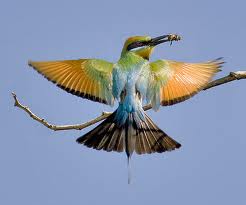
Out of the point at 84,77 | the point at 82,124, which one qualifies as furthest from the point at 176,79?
the point at 82,124

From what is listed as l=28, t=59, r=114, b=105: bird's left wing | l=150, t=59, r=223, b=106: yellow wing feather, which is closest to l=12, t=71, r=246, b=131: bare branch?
l=150, t=59, r=223, b=106: yellow wing feather

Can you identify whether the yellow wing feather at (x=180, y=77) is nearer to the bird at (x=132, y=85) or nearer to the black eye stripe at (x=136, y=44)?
the bird at (x=132, y=85)

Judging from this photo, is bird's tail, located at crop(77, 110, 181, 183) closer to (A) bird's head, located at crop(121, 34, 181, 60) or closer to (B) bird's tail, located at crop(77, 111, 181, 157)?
(B) bird's tail, located at crop(77, 111, 181, 157)

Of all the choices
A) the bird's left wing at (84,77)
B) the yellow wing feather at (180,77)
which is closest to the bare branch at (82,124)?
the yellow wing feather at (180,77)

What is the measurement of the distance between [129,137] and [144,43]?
778 mm

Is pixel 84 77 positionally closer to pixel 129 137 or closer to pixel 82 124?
pixel 82 124

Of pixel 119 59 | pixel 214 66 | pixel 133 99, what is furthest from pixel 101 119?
pixel 214 66

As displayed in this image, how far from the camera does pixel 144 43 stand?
391 centimetres

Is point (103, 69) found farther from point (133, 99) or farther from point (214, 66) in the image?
point (214, 66)

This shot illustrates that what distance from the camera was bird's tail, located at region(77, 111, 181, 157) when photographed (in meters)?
3.37

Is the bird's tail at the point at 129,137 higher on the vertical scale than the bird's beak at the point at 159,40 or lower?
lower

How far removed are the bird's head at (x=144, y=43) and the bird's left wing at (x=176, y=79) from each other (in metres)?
0.10

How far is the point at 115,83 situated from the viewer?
3.71 metres

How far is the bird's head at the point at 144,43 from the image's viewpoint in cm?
388
